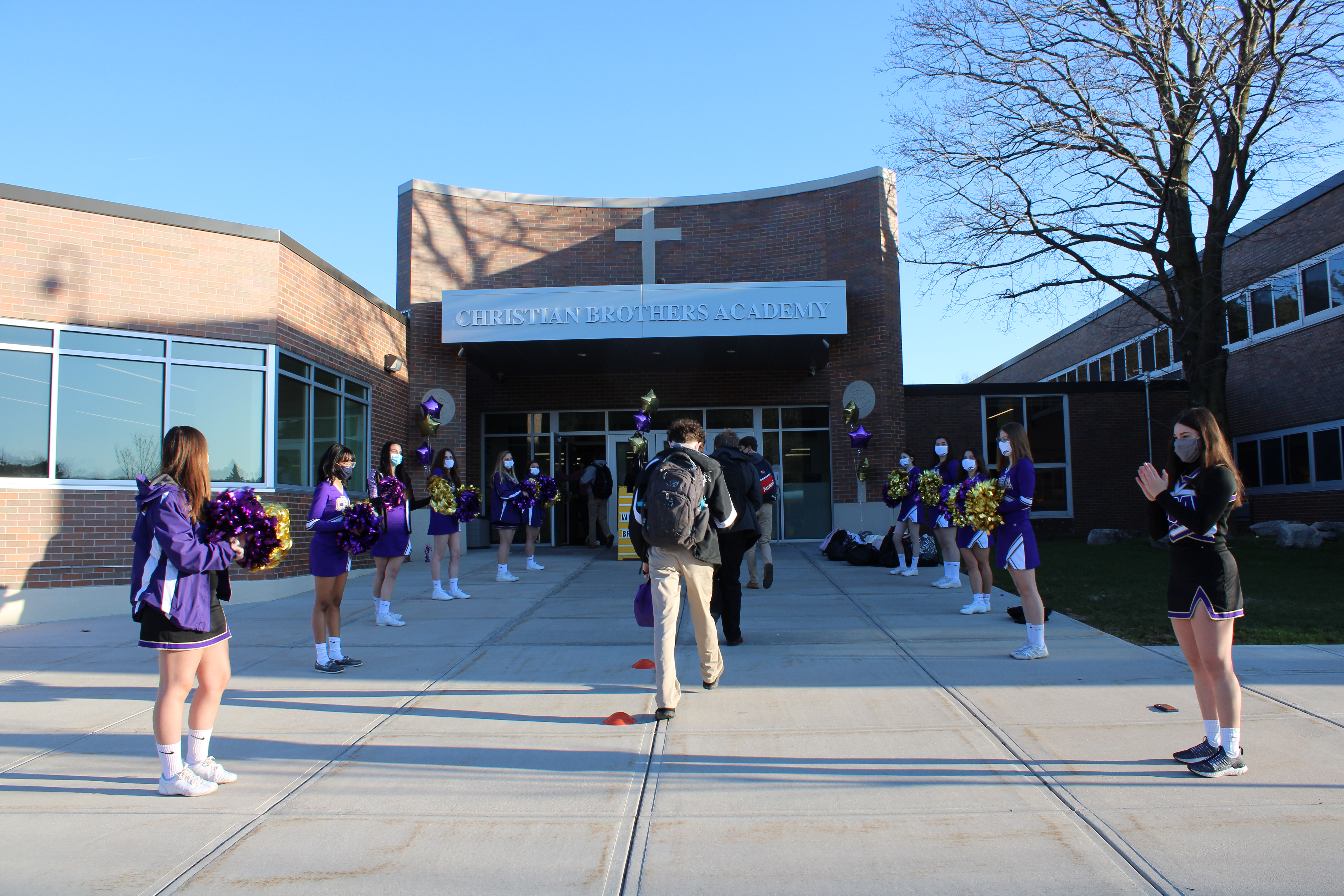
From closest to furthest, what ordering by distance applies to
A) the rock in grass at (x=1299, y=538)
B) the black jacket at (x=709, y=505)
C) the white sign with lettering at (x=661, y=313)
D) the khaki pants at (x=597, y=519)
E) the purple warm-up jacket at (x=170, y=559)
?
1. the purple warm-up jacket at (x=170, y=559)
2. the black jacket at (x=709, y=505)
3. the white sign with lettering at (x=661, y=313)
4. the rock in grass at (x=1299, y=538)
5. the khaki pants at (x=597, y=519)

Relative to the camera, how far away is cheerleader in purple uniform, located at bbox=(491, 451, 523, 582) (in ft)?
37.0

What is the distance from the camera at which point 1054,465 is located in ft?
63.0

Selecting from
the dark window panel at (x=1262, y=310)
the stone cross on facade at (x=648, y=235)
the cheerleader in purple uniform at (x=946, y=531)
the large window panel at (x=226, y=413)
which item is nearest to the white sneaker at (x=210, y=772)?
the large window panel at (x=226, y=413)

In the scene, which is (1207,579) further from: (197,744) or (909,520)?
(909,520)

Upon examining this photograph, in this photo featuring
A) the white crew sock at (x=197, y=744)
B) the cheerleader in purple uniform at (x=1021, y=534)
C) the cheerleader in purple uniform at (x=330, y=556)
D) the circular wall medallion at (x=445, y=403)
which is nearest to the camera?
the white crew sock at (x=197, y=744)

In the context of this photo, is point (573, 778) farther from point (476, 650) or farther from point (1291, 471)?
point (1291, 471)

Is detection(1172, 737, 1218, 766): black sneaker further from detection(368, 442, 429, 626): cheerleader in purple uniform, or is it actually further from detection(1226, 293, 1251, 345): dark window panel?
detection(1226, 293, 1251, 345): dark window panel

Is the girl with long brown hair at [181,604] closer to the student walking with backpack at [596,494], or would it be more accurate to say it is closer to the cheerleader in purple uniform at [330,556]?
the cheerleader in purple uniform at [330,556]

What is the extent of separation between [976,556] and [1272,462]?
14413 millimetres

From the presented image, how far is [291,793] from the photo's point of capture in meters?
3.88

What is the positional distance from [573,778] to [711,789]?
2.17 ft

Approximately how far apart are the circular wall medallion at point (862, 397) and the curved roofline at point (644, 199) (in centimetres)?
385

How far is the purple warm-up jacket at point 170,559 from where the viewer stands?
3680mm

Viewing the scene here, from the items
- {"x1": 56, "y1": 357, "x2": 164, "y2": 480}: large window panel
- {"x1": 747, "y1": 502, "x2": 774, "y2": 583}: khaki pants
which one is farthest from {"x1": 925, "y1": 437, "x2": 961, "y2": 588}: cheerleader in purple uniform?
{"x1": 56, "y1": 357, "x2": 164, "y2": 480}: large window panel
